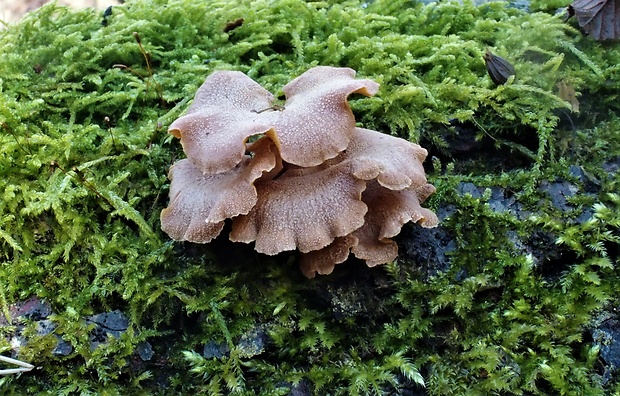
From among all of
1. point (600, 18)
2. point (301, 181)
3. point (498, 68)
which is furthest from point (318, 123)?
point (600, 18)

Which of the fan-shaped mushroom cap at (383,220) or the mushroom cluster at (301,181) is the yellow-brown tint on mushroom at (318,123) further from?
the fan-shaped mushroom cap at (383,220)

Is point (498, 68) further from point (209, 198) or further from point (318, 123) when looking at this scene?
point (209, 198)

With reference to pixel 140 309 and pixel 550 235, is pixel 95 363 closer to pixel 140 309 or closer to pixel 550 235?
pixel 140 309

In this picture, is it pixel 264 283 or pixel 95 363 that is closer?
pixel 95 363

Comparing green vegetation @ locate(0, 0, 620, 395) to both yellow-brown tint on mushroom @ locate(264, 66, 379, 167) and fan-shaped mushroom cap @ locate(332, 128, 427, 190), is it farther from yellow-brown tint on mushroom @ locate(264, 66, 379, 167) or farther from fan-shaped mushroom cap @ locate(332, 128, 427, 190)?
yellow-brown tint on mushroom @ locate(264, 66, 379, 167)

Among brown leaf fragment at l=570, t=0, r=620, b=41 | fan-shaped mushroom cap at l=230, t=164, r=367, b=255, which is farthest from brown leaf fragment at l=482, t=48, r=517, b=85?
fan-shaped mushroom cap at l=230, t=164, r=367, b=255

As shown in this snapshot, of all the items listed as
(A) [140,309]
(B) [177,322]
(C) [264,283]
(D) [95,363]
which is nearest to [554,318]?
(C) [264,283]
